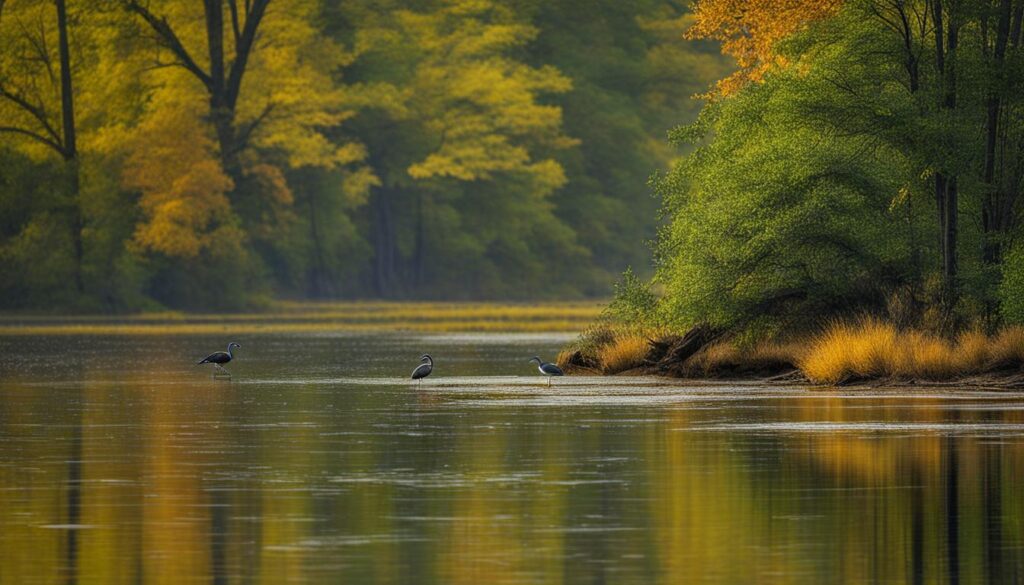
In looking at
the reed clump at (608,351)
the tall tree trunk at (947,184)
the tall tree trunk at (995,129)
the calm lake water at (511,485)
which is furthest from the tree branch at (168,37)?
the calm lake water at (511,485)

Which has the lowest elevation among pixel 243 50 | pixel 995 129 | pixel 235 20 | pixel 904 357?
pixel 904 357

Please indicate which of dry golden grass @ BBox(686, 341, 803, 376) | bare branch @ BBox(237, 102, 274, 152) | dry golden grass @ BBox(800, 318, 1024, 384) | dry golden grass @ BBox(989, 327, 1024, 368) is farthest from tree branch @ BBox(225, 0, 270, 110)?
dry golden grass @ BBox(989, 327, 1024, 368)

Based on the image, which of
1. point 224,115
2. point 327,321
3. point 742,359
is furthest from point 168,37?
point 742,359

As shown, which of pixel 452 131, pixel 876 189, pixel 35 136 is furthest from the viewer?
pixel 452 131

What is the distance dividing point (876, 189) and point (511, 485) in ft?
68.2

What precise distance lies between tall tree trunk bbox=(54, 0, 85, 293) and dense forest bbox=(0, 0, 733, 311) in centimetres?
10

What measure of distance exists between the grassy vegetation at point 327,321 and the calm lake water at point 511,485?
3545 centimetres

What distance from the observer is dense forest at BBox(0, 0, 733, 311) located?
88.1 meters

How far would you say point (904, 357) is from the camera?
3738 centimetres

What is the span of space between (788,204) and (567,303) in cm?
7437

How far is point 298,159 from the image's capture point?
97.7m

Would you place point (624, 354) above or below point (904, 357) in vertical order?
below

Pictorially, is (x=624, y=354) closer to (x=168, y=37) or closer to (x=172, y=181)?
(x=172, y=181)

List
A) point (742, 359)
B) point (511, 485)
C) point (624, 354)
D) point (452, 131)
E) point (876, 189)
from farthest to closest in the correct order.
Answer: point (452, 131), point (624, 354), point (742, 359), point (876, 189), point (511, 485)
